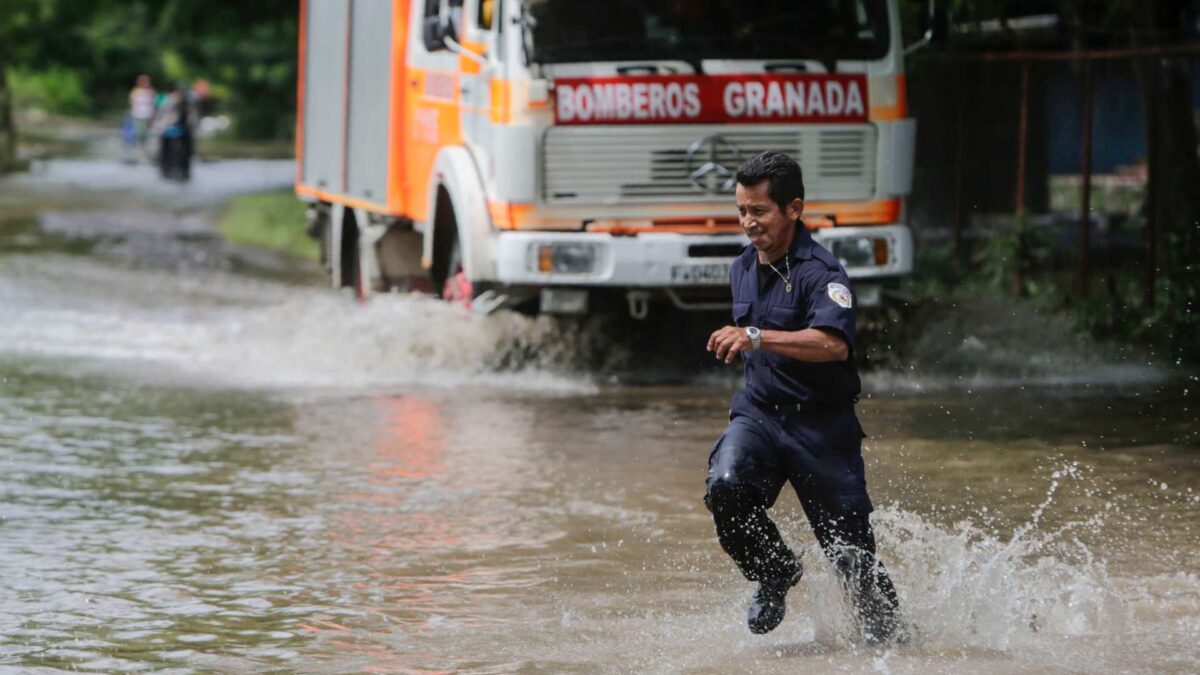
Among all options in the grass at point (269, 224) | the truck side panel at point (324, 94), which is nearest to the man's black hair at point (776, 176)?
the truck side panel at point (324, 94)

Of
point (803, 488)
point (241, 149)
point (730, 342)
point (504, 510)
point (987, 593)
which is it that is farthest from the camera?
point (241, 149)

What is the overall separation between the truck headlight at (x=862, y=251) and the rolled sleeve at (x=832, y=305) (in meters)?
5.95

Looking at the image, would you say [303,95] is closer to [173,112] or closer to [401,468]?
[401,468]

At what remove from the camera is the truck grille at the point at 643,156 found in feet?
38.0

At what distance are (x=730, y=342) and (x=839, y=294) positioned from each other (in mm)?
445

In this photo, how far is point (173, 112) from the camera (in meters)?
37.3

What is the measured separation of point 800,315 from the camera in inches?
231

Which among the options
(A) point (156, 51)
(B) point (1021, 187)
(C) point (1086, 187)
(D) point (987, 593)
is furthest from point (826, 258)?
(A) point (156, 51)

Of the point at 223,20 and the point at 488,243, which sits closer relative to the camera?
the point at 488,243

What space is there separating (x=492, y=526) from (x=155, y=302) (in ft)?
32.8

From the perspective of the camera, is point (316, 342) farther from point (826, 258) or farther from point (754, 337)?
point (754, 337)

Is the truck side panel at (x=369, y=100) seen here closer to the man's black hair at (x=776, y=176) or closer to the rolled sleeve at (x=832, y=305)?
the man's black hair at (x=776, y=176)

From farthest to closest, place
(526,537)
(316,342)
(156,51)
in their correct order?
(156,51) → (316,342) → (526,537)

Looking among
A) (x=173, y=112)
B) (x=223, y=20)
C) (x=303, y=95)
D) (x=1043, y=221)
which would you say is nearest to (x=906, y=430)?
(x=1043, y=221)
